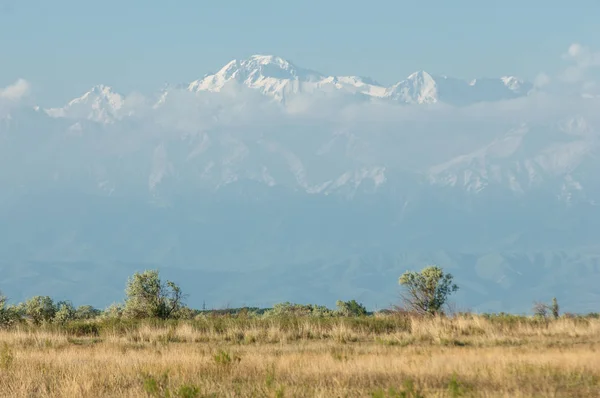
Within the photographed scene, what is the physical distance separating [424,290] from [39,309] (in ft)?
67.1

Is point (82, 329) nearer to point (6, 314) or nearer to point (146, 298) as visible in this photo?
point (146, 298)

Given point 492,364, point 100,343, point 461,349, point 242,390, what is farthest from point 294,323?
point 242,390

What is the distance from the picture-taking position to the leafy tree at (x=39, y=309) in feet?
164

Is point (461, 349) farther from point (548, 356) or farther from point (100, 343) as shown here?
point (100, 343)

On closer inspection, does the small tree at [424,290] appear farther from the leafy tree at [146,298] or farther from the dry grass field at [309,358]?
the leafy tree at [146,298]

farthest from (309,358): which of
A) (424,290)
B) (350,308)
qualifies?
(350,308)

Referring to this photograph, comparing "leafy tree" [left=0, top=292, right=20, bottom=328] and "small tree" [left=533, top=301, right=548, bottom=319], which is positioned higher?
"leafy tree" [left=0, top=292, right=20, bottom=328]

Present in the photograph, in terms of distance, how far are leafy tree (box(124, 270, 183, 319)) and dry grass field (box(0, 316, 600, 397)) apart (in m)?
4.76

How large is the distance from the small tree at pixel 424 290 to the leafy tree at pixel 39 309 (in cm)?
1894

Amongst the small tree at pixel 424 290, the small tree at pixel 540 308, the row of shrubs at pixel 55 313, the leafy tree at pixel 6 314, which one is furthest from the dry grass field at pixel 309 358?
the small tree at pixel 540 308

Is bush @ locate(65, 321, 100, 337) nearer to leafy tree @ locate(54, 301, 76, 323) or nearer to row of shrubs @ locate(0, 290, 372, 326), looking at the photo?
row of shrubs @ locate(0, 290, 372, 326)

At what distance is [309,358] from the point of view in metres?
27.3

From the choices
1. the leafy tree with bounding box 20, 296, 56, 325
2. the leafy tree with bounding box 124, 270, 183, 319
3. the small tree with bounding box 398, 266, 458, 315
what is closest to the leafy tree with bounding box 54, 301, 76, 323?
the leafy tree with bounding box 20, 296, 56, 325

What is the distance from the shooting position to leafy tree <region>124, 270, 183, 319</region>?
47031 mm
